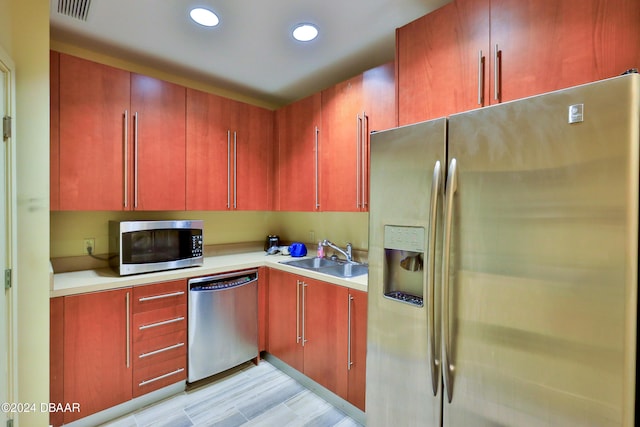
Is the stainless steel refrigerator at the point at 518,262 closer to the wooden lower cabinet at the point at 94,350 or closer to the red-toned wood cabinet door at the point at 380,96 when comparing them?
the red-toned wood cabinet door at the point at 380,96

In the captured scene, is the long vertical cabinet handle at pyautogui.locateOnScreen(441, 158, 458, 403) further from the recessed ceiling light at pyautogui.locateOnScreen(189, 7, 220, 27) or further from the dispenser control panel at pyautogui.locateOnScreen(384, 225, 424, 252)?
the recessed ceiling light at pyautogui.locateOnScreen(189, 7, 220, 27)

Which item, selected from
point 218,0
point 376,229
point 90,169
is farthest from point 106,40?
point 376,229

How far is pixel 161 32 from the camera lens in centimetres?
193

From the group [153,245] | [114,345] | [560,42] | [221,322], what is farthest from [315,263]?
[560,42]

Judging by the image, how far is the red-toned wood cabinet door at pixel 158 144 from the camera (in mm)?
2152

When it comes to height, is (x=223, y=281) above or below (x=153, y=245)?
below

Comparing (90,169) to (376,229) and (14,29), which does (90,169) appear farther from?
(376,229)

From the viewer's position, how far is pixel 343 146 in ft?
7.49

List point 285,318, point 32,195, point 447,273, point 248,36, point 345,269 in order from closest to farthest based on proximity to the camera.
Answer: point 447,273 → point 32,195 → point 248,36 → point 285,318 → point 345,269

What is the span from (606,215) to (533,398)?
0.62 m

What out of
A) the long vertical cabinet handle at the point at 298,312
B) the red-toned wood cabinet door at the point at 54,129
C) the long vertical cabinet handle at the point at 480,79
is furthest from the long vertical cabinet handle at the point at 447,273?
the red-toned wood cabinet door at the point at 54,129

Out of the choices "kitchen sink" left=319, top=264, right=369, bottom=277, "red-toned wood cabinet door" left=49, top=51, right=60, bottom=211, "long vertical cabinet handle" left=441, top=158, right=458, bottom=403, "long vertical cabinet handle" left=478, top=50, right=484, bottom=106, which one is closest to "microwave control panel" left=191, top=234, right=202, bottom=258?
"red-toned wood cabinet door" left=49, top=51, right=60, bottom=211

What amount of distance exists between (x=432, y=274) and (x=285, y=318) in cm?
152

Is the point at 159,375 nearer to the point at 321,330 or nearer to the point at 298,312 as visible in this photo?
the point at 298,312
